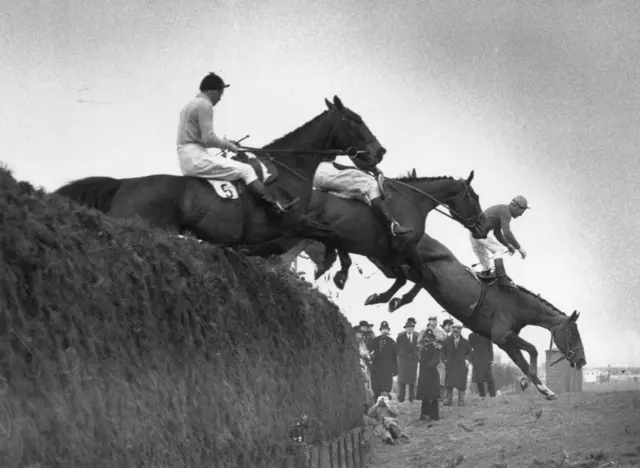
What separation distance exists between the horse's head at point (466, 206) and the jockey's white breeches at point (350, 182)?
3071 millimetres

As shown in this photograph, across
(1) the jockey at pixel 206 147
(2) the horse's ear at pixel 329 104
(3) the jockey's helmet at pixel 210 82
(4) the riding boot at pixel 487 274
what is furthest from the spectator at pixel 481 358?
(3) the jockey's helmet at pixel 210 82

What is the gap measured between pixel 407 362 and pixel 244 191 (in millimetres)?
15808

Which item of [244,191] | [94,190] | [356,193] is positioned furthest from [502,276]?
[94,190]

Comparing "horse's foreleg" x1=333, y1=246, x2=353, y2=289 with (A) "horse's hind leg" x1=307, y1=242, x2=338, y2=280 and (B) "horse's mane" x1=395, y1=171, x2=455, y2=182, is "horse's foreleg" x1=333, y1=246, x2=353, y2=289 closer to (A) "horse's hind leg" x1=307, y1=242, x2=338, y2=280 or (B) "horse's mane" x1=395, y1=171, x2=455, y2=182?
(A) "horse's hind leg" x1=307, y1=242, x2=338, y2=280

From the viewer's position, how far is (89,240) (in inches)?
262

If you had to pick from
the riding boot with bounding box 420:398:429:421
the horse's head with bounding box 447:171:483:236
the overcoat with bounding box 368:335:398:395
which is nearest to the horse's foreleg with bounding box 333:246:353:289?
the horse's head with bounding box 447:171:483:236

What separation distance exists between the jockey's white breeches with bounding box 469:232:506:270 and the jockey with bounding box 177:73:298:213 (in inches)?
301

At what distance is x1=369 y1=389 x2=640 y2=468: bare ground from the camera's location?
13.6m

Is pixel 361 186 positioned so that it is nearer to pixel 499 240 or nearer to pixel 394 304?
pixel 394 304

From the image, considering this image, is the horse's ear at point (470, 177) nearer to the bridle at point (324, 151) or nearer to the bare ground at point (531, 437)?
the bridle at point (324, 151)

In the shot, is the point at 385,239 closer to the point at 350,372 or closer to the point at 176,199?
the point at 350,372

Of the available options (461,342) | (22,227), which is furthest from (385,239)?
(461,342)

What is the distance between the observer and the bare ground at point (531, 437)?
13637mm

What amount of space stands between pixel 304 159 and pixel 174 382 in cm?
583
